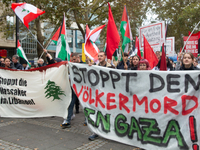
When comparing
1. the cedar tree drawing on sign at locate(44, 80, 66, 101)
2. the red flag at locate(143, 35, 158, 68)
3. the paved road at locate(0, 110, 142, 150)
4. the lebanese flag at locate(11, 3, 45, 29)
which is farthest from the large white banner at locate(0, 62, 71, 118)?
the red flag at locate(143, 35, 158, 68)

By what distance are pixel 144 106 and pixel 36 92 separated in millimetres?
3389

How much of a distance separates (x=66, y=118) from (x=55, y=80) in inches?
40.9

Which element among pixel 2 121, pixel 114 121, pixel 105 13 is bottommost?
pixel 2 121

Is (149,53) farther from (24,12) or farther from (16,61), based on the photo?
(16,61)

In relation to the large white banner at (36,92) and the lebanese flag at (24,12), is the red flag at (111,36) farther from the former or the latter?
the lebanese flag at (24,12)

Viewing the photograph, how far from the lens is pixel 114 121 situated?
4328mm

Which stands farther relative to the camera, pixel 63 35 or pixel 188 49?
pixel 188 49

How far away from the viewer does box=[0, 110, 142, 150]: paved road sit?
13.7ft

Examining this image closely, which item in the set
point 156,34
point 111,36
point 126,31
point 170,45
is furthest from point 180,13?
point 111,36

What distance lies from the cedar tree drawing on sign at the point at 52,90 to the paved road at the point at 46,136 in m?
0.69

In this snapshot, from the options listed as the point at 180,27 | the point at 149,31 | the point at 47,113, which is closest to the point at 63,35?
the point at 47,113

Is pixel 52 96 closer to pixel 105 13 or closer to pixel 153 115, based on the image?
pixel 153 115

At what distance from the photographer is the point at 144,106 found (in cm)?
401

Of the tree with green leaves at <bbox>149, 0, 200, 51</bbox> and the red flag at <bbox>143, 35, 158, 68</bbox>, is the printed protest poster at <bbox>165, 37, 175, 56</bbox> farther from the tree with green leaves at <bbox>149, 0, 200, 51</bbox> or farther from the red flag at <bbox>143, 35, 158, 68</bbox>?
the tree with green leaves at <bbox>149, 0, 200, 51</bbox>
